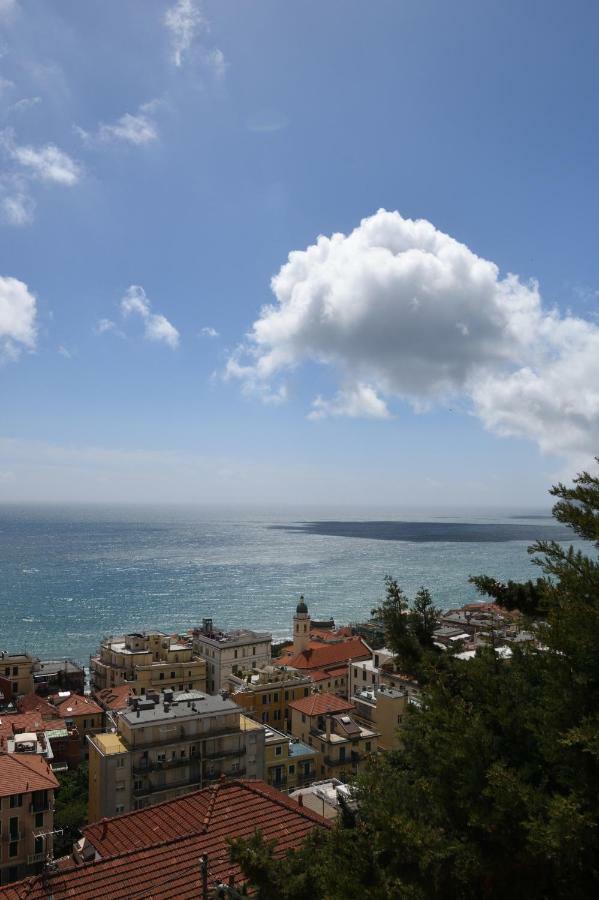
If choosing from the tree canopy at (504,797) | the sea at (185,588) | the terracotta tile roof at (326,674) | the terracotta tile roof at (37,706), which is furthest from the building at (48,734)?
the sea at (185,588)

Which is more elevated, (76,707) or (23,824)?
(23,824)

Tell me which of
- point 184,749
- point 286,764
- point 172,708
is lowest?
point 286,764

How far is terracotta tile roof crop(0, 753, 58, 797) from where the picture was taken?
27.2 m

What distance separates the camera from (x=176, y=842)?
49.6ft

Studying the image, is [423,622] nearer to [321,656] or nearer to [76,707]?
[76,707]

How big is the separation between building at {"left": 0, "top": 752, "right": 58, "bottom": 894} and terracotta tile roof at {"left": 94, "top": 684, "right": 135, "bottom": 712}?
17.2 meters

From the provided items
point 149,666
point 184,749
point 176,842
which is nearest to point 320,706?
point 184,749

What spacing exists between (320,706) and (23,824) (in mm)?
19388

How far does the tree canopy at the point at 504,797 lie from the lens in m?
6.77

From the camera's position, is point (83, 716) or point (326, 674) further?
point (326, 674)

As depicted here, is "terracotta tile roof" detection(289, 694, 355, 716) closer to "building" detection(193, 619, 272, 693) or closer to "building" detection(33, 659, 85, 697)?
"building" detection(193, 619, 272, 693)

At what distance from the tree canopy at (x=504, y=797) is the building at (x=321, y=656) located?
1911 inches

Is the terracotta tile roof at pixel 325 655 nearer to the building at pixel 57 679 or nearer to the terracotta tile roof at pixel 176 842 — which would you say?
the building at pixel 57 679

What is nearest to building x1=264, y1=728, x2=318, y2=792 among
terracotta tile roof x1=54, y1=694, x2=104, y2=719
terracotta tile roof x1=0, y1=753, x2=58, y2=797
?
terracotta tile roof x1=0, y1=753, x2=58, y2=797
